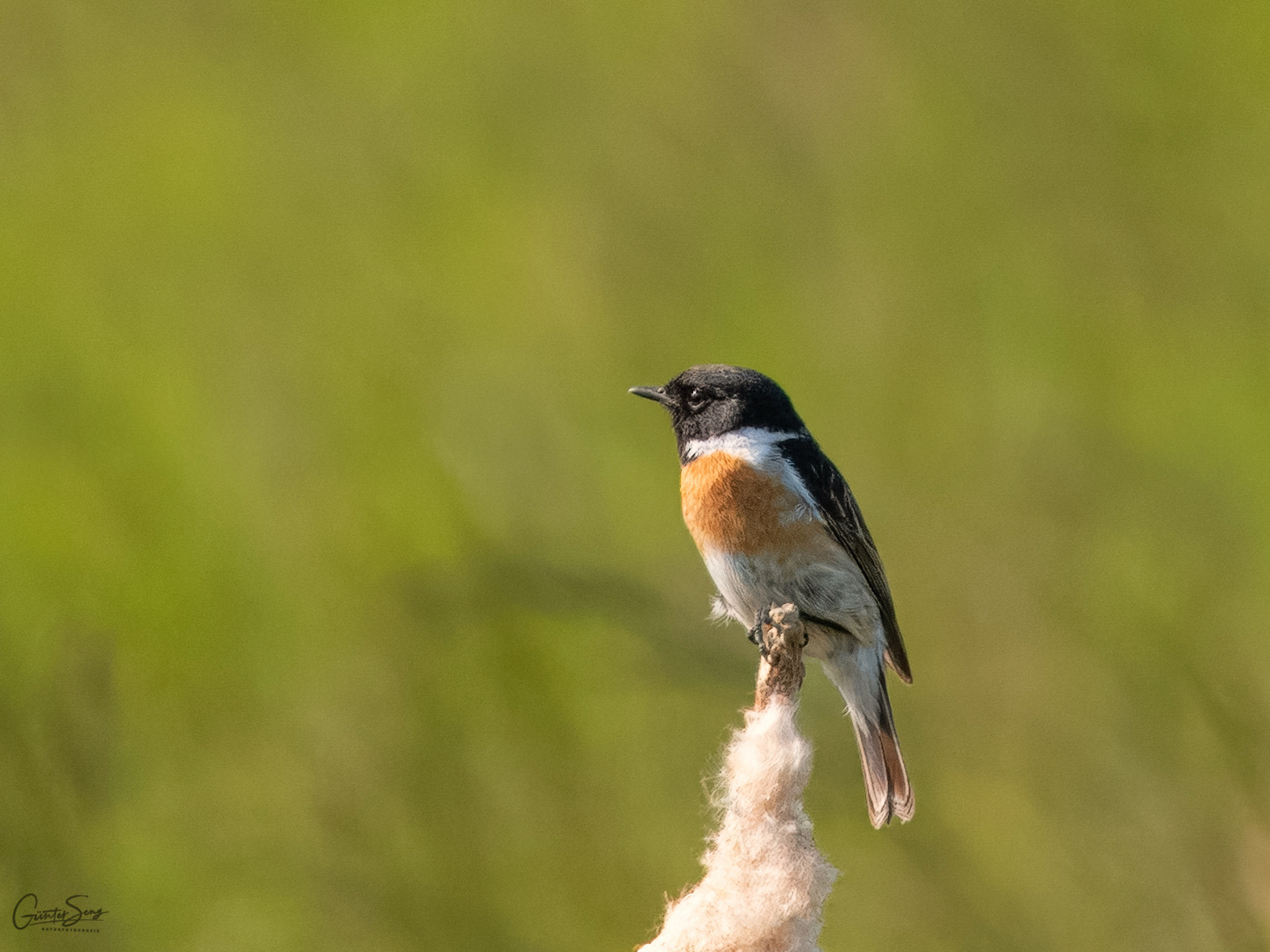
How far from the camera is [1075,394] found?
11.6ft

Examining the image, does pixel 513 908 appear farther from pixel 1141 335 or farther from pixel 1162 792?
pixel 1141 335

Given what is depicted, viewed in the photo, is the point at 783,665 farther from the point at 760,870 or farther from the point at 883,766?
the point at 883,766

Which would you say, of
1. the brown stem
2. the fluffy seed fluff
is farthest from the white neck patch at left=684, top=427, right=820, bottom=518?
the fluffy seed fluff

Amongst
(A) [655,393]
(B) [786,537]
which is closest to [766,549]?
(B) [786,537]

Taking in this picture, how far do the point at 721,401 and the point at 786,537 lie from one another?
0.38 metres

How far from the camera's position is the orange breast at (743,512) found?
109 inches

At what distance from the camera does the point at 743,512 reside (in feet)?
9.12

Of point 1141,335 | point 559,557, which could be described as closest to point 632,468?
point 559,557

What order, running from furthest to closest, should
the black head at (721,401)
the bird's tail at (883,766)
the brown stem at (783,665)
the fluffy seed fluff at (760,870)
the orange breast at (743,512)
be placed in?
1. the black head at (721,401)
2. the orange breast at (743,512)
3. the bird's tail at (883,766)
4. the brown stem at (783,665)
5. the fluffy seed fluff at (760,870)

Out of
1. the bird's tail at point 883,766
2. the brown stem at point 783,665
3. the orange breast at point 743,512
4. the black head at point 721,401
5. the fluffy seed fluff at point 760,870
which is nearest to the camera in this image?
the fluffy seed fluff at point 760,870

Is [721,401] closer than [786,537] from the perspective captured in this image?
No

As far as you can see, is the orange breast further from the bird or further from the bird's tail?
the bird's tail

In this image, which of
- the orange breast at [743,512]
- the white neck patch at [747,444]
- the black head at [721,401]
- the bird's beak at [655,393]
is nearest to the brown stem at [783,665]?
the orange breast at [743,512]

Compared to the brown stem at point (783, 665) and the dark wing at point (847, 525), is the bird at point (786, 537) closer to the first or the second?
the dark wing at point (847, 525)
